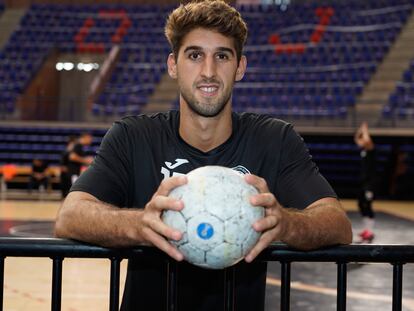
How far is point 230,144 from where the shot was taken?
3197 millimetres

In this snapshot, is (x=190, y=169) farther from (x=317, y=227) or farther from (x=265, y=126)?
(x=317, y=227)

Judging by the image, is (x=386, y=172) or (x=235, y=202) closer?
(x=235, y=202)

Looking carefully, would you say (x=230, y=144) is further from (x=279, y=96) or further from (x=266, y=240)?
(x=279, y=96)

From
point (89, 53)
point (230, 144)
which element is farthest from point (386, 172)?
point (230, 144)

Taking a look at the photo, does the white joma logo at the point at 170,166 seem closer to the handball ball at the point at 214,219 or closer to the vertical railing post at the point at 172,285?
the vertical railing post at the point at 172,285

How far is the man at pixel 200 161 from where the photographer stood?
8.82ft

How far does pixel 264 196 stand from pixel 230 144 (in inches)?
39.6

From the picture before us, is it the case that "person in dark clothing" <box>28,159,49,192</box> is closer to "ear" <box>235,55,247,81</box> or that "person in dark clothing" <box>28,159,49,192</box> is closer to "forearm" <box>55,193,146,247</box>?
"ear" <box>235,55,247,81</box>

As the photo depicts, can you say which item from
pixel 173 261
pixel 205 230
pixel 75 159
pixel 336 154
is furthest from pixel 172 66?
pixel 336 154

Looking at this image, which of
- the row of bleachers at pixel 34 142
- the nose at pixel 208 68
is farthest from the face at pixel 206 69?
the row of bleachers at pixel 34 142

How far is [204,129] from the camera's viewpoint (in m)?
3.13

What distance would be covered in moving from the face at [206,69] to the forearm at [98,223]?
22.5 inches

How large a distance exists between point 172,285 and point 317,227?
510mm

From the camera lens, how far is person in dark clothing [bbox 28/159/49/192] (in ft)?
79.5
